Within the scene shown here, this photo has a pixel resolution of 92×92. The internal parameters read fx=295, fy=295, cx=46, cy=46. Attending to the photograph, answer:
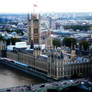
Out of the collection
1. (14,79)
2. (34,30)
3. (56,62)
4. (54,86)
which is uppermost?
(34,30)

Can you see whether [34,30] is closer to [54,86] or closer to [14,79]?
[14,79]

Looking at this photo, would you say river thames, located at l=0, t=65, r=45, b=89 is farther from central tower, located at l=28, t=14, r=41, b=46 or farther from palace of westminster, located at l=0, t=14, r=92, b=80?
central tower, located at l=28, t=14, r=41, b=46

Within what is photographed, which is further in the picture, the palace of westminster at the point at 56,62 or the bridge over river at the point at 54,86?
the palace of westminster at the point at 56,62

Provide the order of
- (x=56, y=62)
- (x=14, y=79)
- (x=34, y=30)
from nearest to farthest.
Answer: (x=56, y=62), (x=14, y=79), (x=34, y=30)

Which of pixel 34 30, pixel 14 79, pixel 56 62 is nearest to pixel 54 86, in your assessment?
pixel 56 62

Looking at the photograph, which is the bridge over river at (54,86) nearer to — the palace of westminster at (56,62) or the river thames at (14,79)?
the palace of westminster at (56,62)

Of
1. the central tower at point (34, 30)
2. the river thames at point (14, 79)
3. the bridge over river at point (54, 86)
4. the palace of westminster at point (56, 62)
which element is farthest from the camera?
the central tower at point (34, 30)

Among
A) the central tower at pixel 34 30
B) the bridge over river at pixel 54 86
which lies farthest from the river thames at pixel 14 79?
the central tower at pixel 34 30

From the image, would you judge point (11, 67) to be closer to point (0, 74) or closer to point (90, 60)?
point (0, 74)
